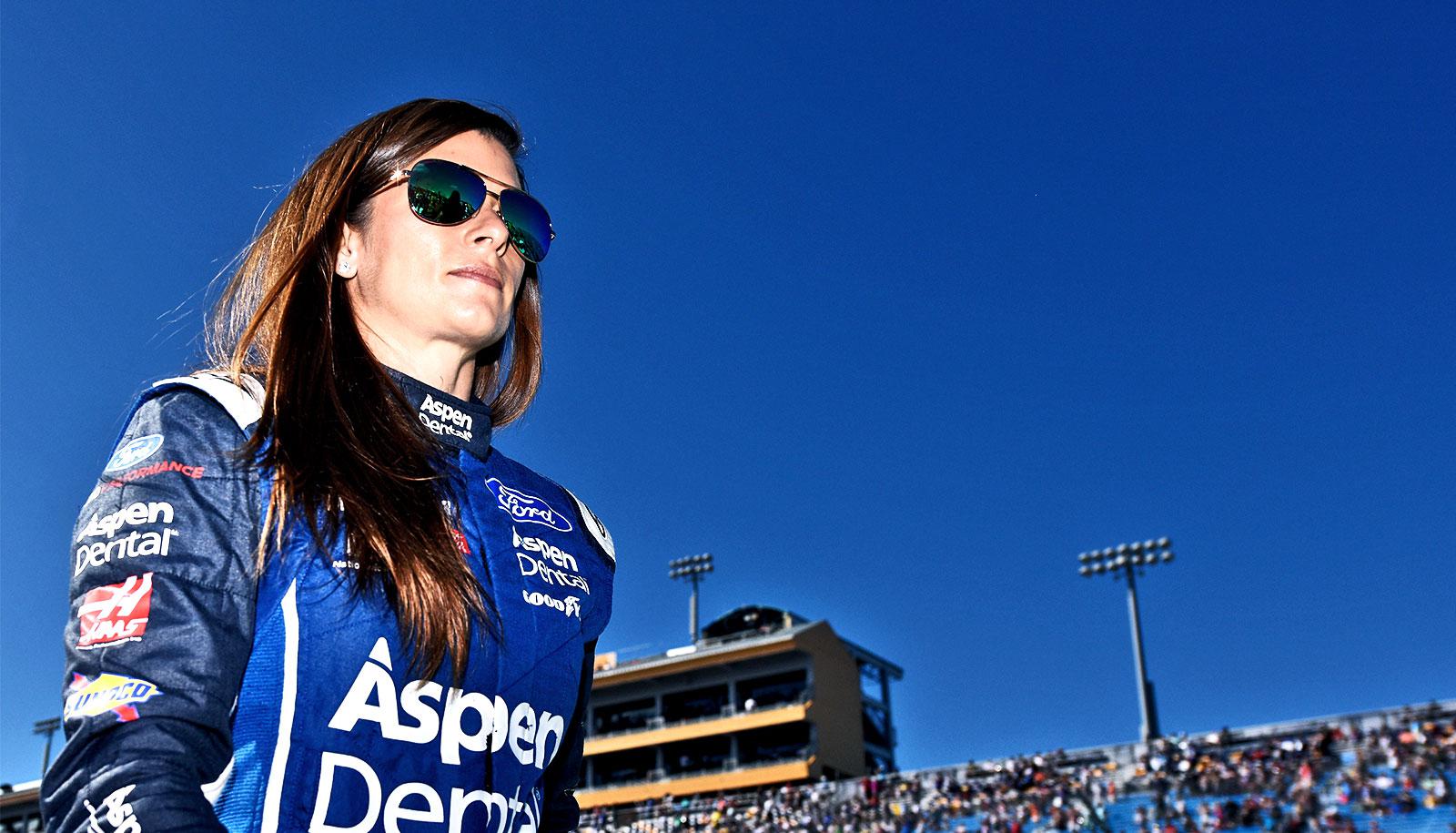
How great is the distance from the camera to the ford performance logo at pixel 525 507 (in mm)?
1814

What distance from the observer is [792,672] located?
4291cm

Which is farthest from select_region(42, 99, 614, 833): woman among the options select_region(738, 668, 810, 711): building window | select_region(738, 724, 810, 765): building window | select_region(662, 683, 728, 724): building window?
select_region(662, 683, 728, 724): building window

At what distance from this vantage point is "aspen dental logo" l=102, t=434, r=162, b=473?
4.50ft

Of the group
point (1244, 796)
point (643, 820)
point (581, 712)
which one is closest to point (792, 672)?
point (643, 820)

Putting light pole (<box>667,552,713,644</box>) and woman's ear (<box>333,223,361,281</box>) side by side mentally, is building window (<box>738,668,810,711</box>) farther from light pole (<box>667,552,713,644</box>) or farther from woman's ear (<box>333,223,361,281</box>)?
woman's ear (<box>333,223,361,281</box>)

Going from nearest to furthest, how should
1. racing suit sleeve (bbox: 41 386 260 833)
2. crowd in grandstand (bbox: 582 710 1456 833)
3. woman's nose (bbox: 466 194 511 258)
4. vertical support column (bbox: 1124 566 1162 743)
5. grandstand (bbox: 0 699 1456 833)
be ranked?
racing suit sleeve (bbox: 41 386 260 833) < woman's nose (bbox: 466 194 511 258) < grandstand (bbox: 0 699 1456 833) < crowd in grandstand (bbox: 582 710 1456 833) < vertical support column (bbox: 1124 566 1162 743)

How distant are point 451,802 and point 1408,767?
2330 cm

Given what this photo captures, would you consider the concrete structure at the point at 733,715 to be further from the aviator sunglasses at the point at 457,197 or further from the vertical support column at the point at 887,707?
the aviator sunglasses at the point at 457,197

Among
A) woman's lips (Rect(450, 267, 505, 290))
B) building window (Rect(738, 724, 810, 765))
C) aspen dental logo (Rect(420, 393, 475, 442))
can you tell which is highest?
building window (Rect(738, 724, 810, 765))

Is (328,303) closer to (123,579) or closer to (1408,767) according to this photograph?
(123,579)

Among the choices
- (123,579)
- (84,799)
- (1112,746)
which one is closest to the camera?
(84,799)

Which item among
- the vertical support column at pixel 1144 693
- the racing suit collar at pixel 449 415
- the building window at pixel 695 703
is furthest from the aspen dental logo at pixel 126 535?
the building window at pixel 695 703

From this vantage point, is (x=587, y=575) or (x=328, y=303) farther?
(x=587, y=575)

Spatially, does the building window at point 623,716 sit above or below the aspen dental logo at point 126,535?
above
